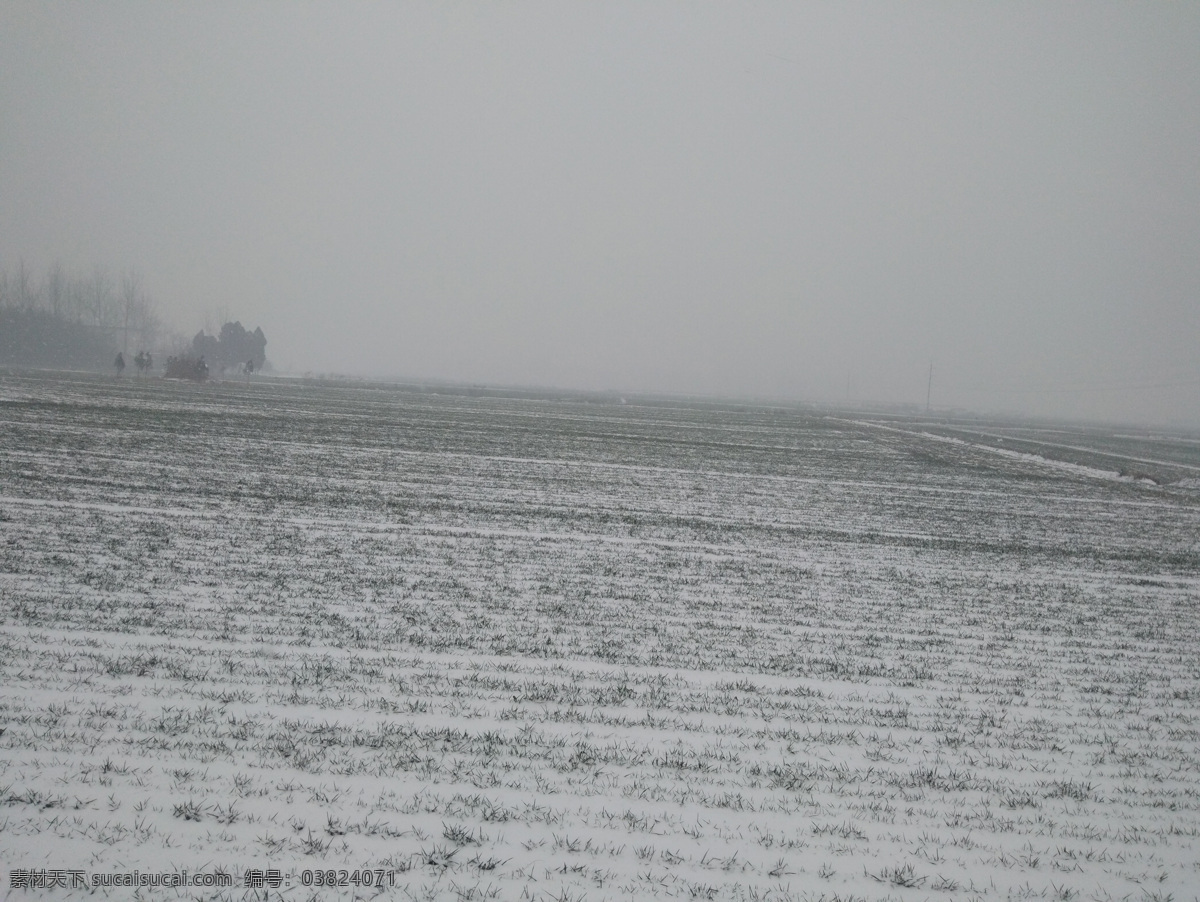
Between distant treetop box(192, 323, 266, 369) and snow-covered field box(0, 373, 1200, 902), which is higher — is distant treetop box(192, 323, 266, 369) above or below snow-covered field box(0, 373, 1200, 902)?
above

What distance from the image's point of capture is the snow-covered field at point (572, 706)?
3.92m

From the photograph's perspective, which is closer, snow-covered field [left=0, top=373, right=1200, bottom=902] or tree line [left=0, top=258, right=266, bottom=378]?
snow-covered field [left=0, top=373, right=1200, bottom=902]

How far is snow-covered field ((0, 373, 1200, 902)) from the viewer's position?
3920mm

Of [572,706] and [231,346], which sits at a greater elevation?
[231,346]

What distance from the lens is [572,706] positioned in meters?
5.66

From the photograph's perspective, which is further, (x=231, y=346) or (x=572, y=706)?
(x=231, y=346)

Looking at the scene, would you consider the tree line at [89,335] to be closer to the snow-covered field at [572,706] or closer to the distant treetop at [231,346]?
the distant treetop at [231,346]

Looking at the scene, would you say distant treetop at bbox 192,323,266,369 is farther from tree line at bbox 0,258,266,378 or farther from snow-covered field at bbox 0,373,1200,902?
snow-covered field at bbox 0,373,1200,902

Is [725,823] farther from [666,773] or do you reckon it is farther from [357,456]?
[357,456]

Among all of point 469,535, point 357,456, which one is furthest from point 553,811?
point 357,456

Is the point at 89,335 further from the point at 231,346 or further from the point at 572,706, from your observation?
the point at 572,706

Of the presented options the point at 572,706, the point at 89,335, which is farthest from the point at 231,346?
the point at 572,706

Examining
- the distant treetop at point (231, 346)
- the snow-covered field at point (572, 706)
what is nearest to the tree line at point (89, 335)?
the distant treetop at point (231, 346)

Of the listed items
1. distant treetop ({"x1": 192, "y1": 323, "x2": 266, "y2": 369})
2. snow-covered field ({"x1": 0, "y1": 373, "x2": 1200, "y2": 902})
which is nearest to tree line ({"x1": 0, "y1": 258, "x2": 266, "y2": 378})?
distant treetop ({"x1": 192, "y1": 323, "x2": 266, "y2": 369})
